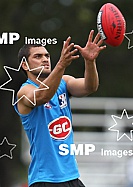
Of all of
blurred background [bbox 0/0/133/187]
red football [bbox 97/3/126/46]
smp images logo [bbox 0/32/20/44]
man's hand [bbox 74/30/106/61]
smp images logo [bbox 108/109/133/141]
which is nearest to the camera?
man's hand [bbox 74/30/106/61]

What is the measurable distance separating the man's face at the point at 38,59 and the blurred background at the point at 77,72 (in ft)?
2.80

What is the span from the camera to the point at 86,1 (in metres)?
5.19

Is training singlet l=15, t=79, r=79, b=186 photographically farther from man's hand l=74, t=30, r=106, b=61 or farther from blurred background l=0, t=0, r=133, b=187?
blurred background l=0, t=0, r=133, b=187

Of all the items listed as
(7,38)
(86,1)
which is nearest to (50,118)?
(7,38)

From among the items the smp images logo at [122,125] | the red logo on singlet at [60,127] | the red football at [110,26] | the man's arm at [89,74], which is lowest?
the smp images logo at [122,125]

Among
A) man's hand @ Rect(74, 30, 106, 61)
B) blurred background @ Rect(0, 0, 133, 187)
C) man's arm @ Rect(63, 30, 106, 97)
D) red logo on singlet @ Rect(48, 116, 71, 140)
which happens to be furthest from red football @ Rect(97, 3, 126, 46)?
blurred background @ Rect(0, 0, 133, 187)

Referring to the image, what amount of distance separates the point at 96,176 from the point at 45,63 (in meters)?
1.78

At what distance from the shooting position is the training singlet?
12.7 ft

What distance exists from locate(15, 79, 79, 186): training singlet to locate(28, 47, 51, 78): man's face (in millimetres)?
135

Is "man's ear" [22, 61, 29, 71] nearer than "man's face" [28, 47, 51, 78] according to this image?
No

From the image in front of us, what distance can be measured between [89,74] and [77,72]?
4.27ft

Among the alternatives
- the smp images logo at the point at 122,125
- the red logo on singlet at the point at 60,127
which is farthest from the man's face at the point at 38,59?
the smp images logo at the point at 122,125

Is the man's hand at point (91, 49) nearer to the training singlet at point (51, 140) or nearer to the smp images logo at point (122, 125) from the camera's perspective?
the training singlet at point (51, 140)

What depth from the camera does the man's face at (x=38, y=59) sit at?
156 inches
